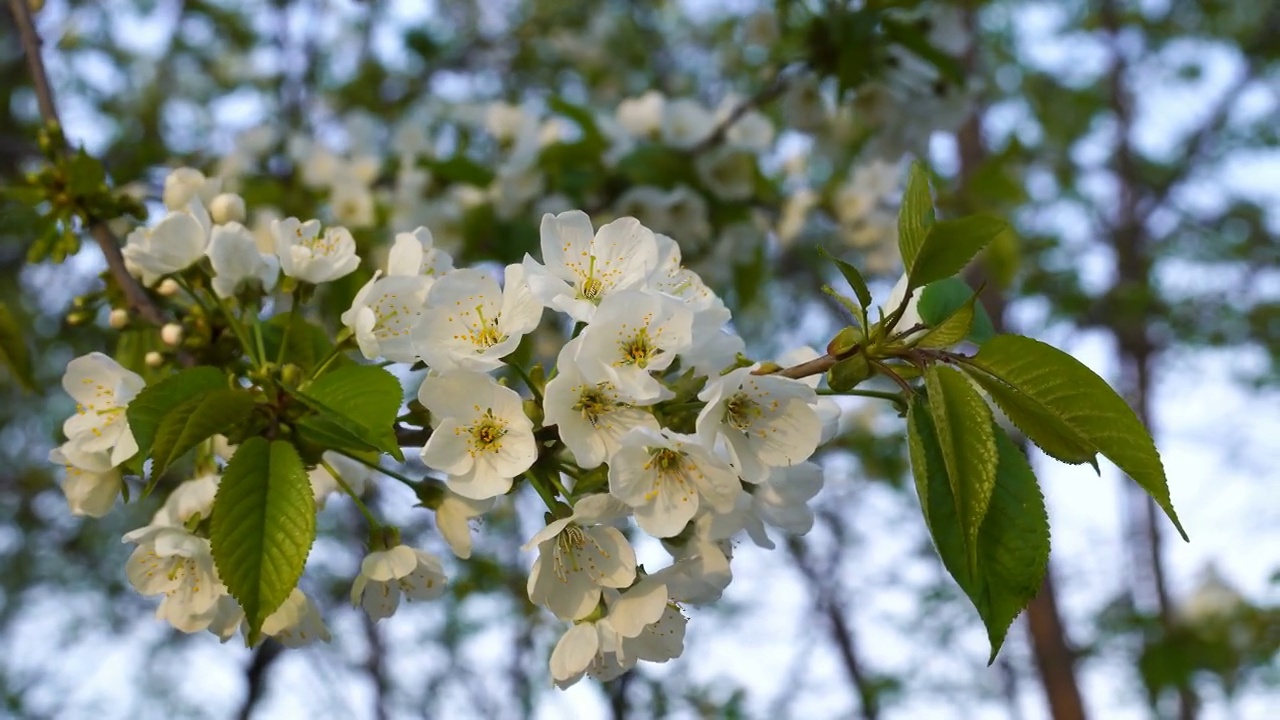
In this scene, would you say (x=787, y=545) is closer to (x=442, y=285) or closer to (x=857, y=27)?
(x=857, y=27)

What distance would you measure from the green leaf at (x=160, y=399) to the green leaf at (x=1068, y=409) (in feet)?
2.74

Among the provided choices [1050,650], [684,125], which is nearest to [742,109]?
[684,125]

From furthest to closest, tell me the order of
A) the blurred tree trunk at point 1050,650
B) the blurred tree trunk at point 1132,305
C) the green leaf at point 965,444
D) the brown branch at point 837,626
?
the blurred tree trunk at point 1132,305, the brown branch at point 837,626, the blurred tree trunk at point 1050,650, the green leaf at point 965,444

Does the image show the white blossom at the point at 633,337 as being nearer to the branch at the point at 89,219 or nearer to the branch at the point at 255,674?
the branch at the point at 89,219

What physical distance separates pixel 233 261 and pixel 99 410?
25 cm

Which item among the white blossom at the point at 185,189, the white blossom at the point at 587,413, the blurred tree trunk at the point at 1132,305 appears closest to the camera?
the white blossom at the point at 587,413

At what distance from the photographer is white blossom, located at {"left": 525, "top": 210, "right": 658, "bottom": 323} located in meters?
1.20

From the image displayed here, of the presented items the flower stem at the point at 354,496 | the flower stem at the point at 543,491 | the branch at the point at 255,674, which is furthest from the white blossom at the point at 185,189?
the branch at the point at 255,674

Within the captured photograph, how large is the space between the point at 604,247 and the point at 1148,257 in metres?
5.30

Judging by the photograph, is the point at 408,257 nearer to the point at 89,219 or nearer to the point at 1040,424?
the point at 89,219

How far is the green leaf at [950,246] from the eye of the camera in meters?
A: 1.05

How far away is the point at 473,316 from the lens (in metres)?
1.19

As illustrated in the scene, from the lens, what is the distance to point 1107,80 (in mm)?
6406

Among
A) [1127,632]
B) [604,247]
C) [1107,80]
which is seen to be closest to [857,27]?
[604,247]
